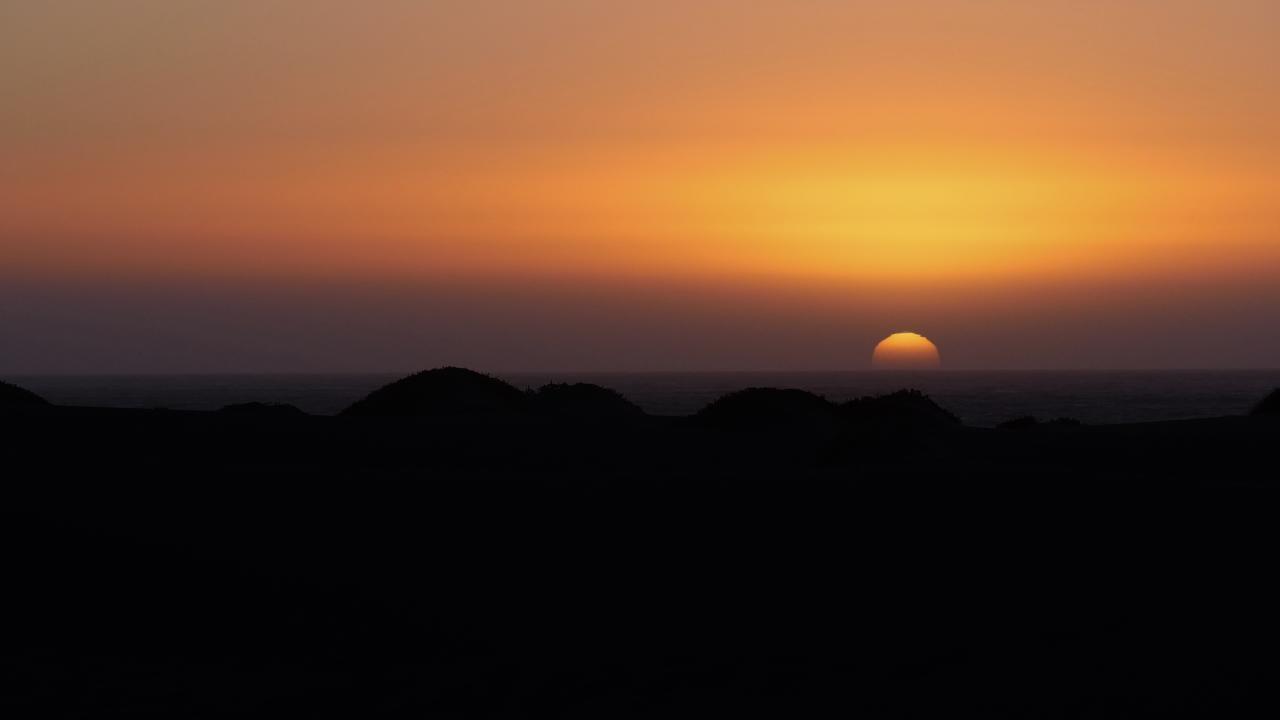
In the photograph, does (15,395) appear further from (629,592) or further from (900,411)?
(629,592)

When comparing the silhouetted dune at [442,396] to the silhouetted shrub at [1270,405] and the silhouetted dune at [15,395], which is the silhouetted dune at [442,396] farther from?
the silhouetted shrub at [1270,405]

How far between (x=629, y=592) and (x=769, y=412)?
2430 centimetres

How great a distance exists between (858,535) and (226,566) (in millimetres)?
6971

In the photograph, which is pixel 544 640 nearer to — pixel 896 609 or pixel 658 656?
pixel 658 656

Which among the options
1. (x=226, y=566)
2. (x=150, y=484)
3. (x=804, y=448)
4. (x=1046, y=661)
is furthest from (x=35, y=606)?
(x=804, y=448)

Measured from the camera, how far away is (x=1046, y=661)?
34.8ft

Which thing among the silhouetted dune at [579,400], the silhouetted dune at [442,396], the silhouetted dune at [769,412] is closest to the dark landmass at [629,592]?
the silhouetted dune at [769,412]

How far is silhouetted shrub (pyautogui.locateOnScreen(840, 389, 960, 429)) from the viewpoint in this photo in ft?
105

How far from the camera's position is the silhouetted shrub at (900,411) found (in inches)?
1257

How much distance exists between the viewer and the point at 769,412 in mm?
36750

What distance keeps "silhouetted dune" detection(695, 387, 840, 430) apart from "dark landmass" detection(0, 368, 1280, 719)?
42.4 feet

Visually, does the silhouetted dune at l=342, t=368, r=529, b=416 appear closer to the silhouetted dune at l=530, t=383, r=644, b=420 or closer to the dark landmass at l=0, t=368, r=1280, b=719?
the silhouetted dune at l=530, t=383, r=644, b=420

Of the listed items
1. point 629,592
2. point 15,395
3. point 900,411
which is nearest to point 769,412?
point 900,411

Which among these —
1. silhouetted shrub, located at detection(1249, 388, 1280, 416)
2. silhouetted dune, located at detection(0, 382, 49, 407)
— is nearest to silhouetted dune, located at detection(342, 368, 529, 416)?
silhouetted dune, located at detection(0, 382, 49, 407)
